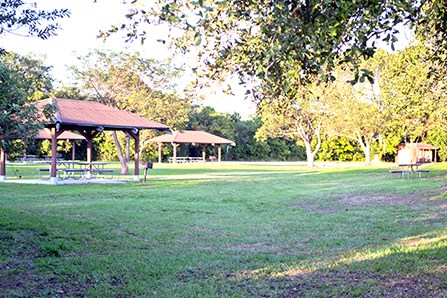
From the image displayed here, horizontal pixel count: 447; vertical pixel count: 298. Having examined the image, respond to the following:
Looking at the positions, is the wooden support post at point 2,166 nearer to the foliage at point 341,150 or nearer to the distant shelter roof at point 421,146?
the distant shelter roof at point 421,146

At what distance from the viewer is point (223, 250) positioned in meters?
7.28

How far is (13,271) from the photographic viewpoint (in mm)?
5664

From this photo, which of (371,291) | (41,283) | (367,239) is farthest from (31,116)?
(371,291)

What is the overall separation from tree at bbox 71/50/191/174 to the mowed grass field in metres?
18.5

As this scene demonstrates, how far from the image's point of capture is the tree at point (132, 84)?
31.2m

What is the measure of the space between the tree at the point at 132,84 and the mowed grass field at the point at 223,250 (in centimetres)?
1848

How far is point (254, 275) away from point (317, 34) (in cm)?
277

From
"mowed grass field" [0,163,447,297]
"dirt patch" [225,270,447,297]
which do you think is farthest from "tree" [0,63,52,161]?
"dirt patch" [225,270,447,297]

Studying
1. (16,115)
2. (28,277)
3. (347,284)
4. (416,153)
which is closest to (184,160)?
(416,153)

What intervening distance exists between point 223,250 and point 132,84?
84.0 ft

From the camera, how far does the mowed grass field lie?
→ 16.8 ft

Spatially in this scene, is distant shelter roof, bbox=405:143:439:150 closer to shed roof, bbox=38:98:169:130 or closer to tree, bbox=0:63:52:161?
shed roof, bbox=38:98:169:130

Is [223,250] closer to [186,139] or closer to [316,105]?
[316,105]

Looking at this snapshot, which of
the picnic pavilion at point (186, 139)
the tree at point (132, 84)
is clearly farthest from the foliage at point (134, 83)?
the picnic pavilion at point (186, 139)
